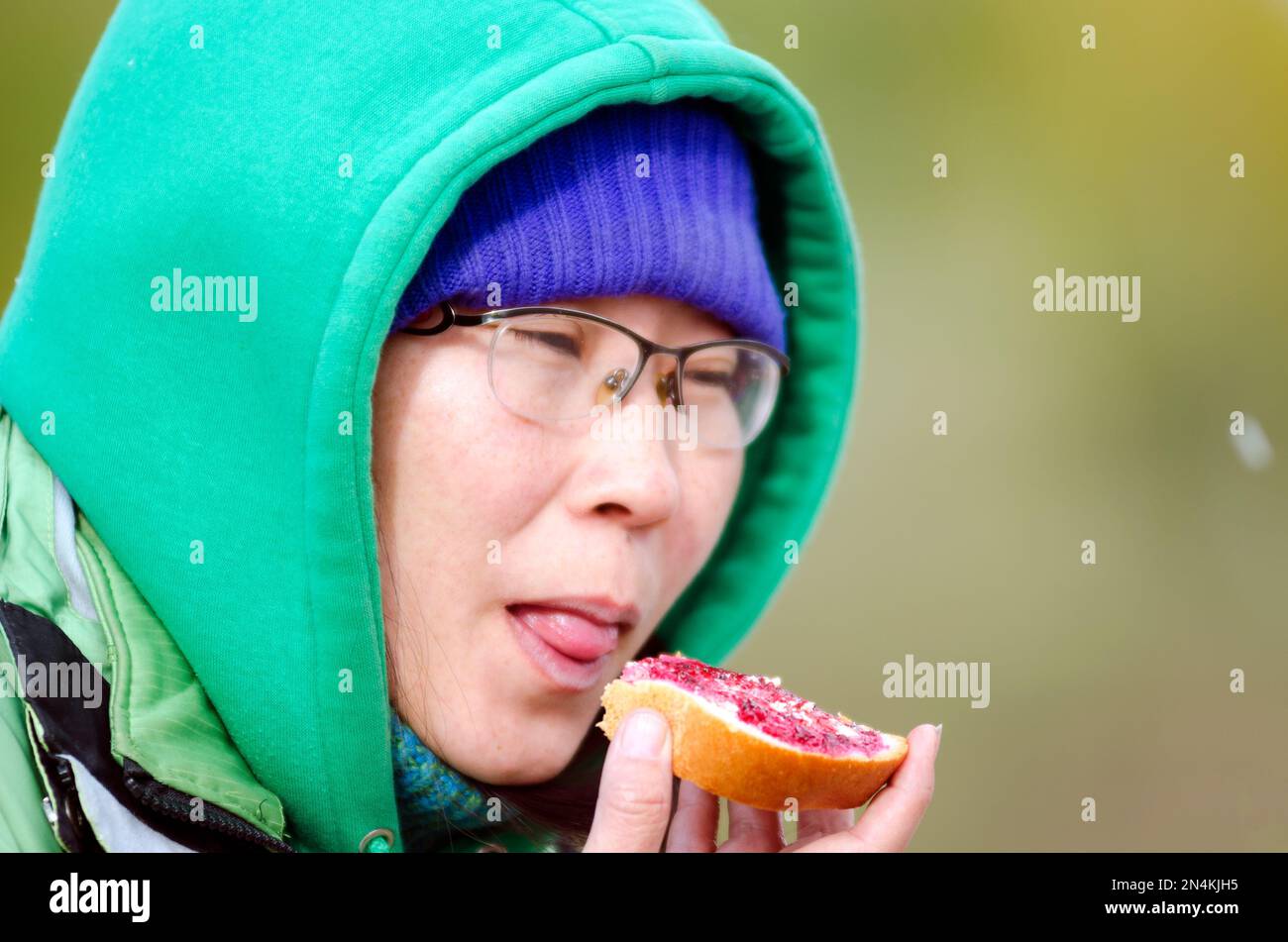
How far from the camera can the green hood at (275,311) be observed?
1.73m

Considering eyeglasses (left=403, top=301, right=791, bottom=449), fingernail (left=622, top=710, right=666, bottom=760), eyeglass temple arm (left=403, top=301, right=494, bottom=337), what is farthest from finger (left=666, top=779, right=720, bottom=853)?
eyeglass temple arm (left=403, top=301, right=494, bottom=337)

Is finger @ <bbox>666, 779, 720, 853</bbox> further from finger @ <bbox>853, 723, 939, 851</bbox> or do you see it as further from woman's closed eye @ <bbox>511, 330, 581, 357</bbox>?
woman's closed eye @ <bbox>511, 330, 581, 357</bbox>

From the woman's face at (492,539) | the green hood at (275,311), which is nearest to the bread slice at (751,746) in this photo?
the woman's face at (492,539)

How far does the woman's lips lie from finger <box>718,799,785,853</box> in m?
0.38

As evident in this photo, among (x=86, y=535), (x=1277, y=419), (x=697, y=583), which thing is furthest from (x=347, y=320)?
(x=1277, y=419)

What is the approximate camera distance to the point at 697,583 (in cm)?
281

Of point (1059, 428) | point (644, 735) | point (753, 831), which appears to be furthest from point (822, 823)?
point (1059, 428)

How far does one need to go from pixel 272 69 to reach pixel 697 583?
156 cm

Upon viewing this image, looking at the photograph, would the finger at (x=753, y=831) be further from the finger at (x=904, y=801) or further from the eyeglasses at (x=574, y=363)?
the eyeglasses at (x=574, y=363)

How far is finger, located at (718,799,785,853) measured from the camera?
6.66 feet

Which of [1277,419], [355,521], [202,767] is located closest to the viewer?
[202,767]

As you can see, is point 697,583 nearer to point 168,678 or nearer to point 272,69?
point 168,678

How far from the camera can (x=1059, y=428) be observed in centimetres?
544
